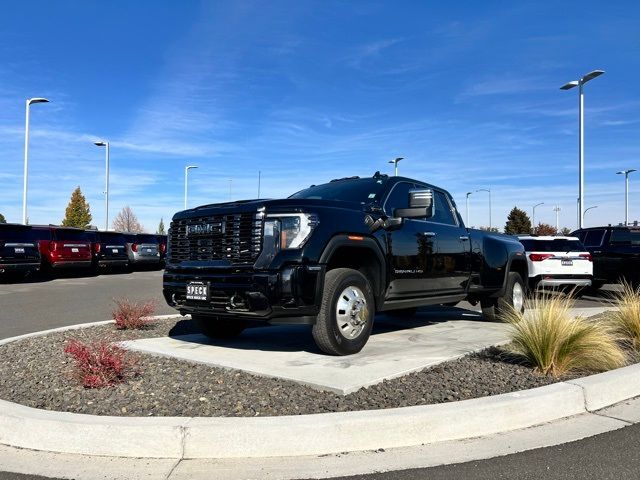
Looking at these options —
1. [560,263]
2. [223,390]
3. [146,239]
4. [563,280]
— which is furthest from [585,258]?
[146,239]

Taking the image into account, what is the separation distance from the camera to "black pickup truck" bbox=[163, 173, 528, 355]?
5.03m

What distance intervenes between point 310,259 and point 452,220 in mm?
3250

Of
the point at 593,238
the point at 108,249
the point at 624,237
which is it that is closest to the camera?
the point at 624,237

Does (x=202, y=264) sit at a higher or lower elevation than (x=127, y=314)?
higher

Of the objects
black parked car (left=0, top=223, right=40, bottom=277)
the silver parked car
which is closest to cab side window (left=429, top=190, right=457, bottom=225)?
black parked car (left=0, top=223, right=40, bottom=277)

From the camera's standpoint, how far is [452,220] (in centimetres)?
762

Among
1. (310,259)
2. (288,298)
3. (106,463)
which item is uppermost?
(310,259)

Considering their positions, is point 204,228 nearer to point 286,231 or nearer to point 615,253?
point 286,231

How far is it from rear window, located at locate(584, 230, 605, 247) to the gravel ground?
32.7 ft

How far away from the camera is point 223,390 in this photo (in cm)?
436

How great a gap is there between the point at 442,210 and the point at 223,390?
429 cm

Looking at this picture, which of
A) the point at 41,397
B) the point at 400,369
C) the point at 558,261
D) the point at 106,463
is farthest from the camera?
the point at 558,261

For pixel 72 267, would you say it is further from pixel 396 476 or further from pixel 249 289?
pixel 396 476

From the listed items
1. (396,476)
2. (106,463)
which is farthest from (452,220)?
(106,463)
